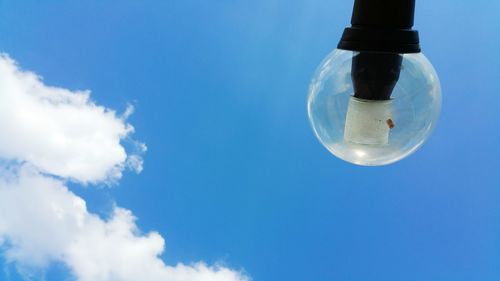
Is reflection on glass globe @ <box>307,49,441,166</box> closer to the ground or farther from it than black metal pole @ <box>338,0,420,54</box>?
closer to the ground

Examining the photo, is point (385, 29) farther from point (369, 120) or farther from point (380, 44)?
point (369, 120)

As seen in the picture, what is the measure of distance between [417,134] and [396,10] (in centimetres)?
18

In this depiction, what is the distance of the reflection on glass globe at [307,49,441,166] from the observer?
73cm

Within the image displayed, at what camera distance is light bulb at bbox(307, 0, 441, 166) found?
0.73m

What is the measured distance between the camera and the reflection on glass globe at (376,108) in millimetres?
729

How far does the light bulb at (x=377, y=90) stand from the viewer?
2.39ft

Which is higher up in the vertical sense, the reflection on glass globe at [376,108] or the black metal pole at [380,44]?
the black metal pole at [380,44]

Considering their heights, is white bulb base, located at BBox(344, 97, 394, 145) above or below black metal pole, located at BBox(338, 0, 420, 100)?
below

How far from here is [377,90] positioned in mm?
736

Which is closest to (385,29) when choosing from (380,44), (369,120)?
(380,44)

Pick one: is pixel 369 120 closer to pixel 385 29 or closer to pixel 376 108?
pixel 376 108

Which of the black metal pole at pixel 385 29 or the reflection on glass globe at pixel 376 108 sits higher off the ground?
the black metal pole at pixel 385 29

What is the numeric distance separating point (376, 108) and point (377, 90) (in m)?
0.03

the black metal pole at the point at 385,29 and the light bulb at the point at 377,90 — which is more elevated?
the black metal pole at the point at 385,29
